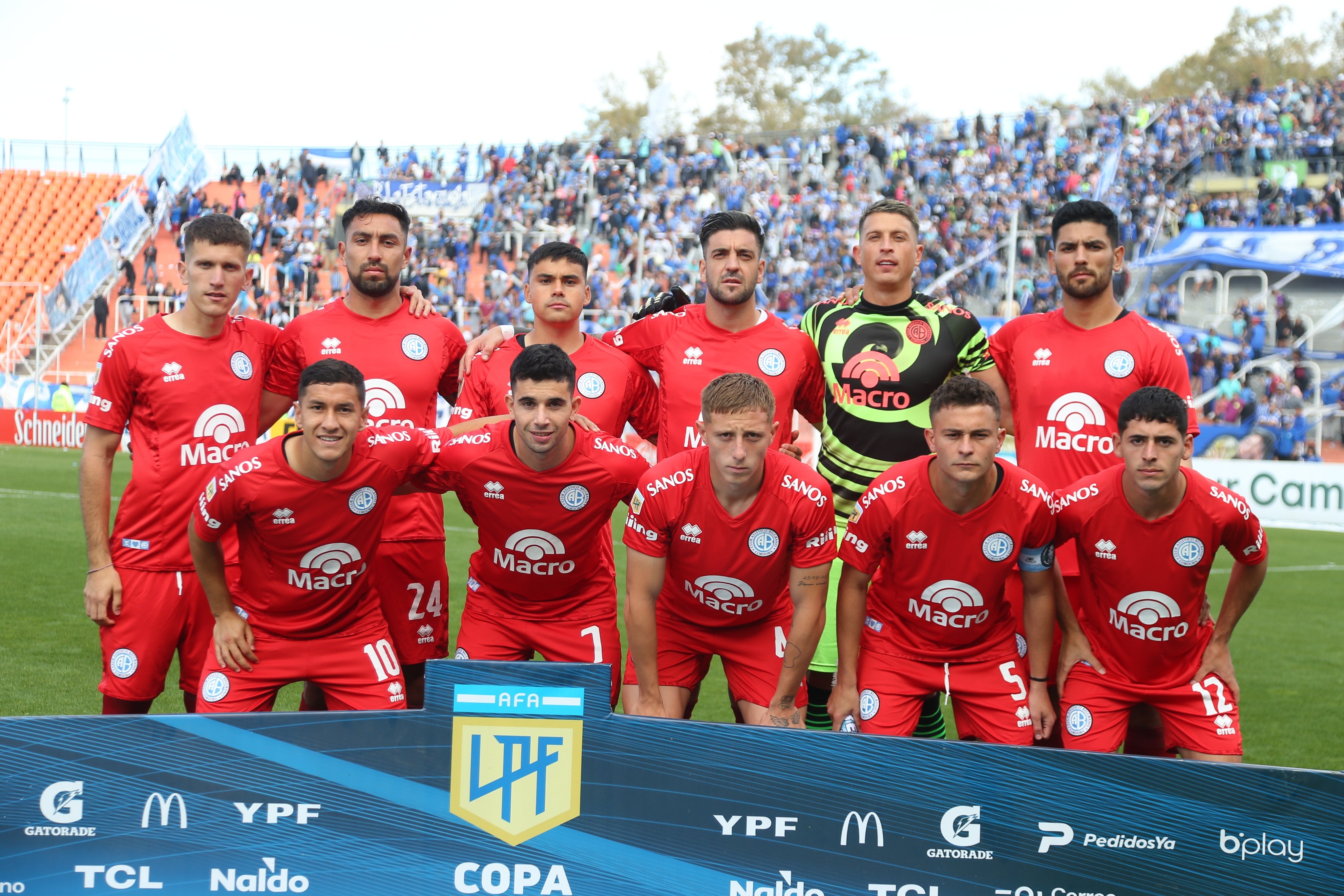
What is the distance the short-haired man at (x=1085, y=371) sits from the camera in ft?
16.1

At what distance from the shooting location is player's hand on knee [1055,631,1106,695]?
447 centimetres

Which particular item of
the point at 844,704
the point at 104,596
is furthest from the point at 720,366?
the point at 104,596

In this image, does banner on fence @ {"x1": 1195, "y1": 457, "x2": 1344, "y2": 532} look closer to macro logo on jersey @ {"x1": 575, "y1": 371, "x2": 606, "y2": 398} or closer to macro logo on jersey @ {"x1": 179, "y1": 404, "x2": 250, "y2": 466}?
macro logo on jersey @ {"x1": 575, "y1": 371, "x2": 606, "y2": 398}

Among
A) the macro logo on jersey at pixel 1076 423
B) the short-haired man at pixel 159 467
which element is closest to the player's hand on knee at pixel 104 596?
the short-haired man at pixel 159 467

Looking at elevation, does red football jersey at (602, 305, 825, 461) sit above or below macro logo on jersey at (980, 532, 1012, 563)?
above

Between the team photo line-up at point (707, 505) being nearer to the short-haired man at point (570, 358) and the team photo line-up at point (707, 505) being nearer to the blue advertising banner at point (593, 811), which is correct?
the short-haired man at point (570, 358)

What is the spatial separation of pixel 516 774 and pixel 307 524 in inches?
64.4

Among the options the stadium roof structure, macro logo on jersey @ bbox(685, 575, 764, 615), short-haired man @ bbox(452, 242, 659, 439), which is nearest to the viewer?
macro logo on jersey @ bbox(685, 575, 764, 615)

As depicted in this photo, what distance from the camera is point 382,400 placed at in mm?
5156

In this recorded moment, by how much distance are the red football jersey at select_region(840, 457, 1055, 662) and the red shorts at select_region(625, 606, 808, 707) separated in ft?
1.27

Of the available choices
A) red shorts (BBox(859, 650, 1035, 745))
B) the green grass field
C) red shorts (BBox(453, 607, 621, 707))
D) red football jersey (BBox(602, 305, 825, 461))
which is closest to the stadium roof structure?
the green grass field

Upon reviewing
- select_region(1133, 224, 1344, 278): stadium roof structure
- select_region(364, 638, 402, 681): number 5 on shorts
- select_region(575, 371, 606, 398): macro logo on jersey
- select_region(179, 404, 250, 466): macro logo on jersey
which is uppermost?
select_region(1133, 224, 1344, 278): stadium roof structure

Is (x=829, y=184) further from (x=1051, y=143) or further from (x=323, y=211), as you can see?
(x=323, y=211)

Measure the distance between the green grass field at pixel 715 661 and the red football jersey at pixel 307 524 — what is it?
1629 mm
